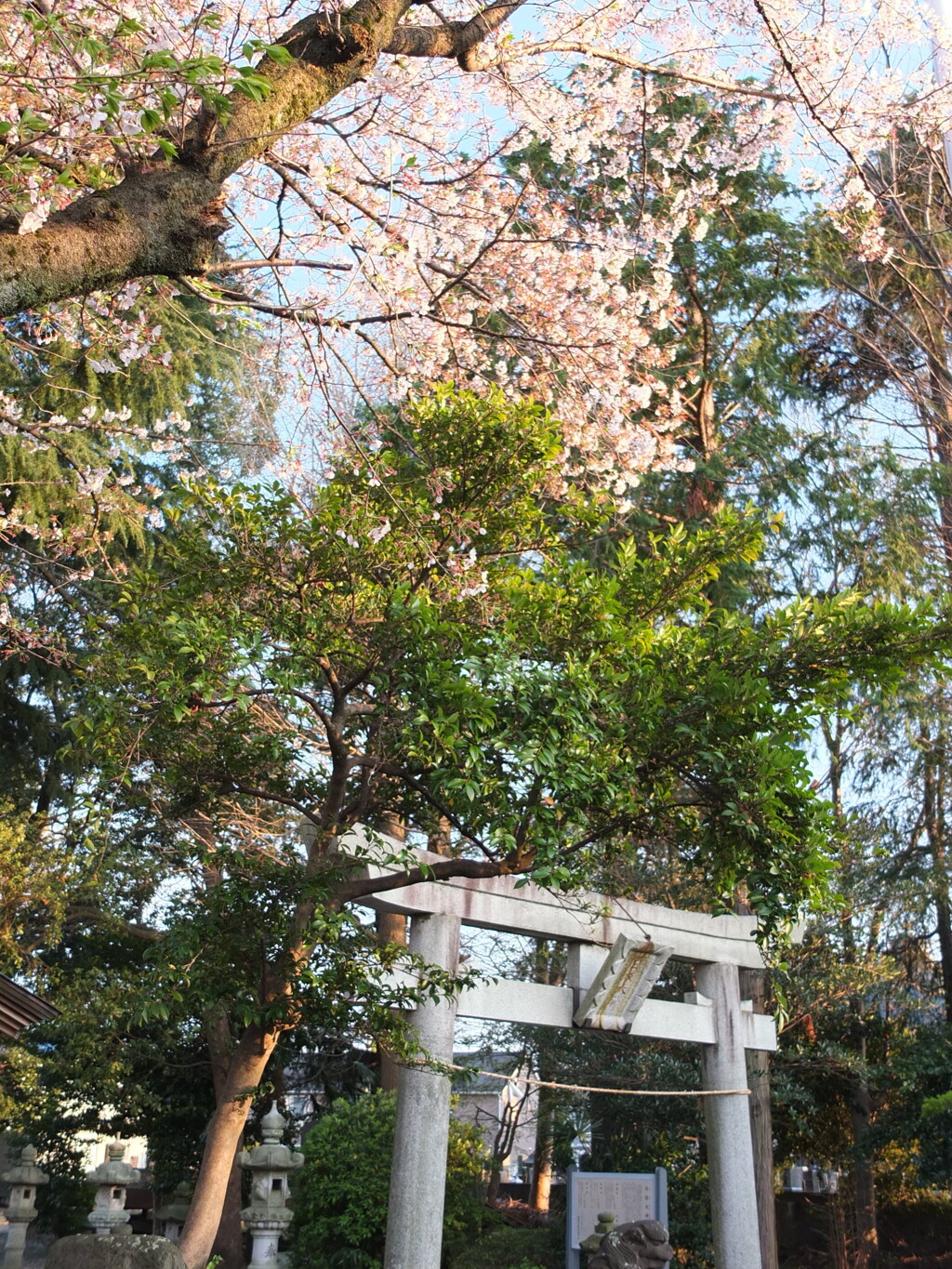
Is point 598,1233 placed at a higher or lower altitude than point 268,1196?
lower

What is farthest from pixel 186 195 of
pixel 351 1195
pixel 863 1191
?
pixel 863 1191

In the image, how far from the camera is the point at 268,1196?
809 cm

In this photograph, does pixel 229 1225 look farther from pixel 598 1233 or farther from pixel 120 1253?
pixel 120 1253

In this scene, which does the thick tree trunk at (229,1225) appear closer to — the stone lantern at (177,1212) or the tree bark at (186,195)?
the stone lantern at (177,1212)

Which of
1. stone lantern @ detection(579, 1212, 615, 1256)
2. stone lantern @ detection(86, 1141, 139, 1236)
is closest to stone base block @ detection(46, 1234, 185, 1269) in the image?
stone lantern @ detection(579, 1212, 615, 1256)

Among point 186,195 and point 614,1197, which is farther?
point 614,1197

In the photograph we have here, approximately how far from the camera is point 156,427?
410 inches

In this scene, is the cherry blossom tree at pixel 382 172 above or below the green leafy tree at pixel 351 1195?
above

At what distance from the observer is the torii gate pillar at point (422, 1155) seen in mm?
6258

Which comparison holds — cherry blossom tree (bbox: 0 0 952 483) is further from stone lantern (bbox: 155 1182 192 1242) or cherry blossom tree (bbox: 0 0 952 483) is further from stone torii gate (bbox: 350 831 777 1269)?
stone lantern (bbox: 155 1182 192 1242)

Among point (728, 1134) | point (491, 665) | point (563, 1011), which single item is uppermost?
point (491, 665)

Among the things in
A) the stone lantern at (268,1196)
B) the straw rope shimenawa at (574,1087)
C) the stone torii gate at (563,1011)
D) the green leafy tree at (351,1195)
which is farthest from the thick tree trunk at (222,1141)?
the green leafy tree at (351,1195)

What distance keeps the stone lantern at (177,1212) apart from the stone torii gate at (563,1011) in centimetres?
454

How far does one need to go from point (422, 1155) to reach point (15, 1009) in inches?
108
